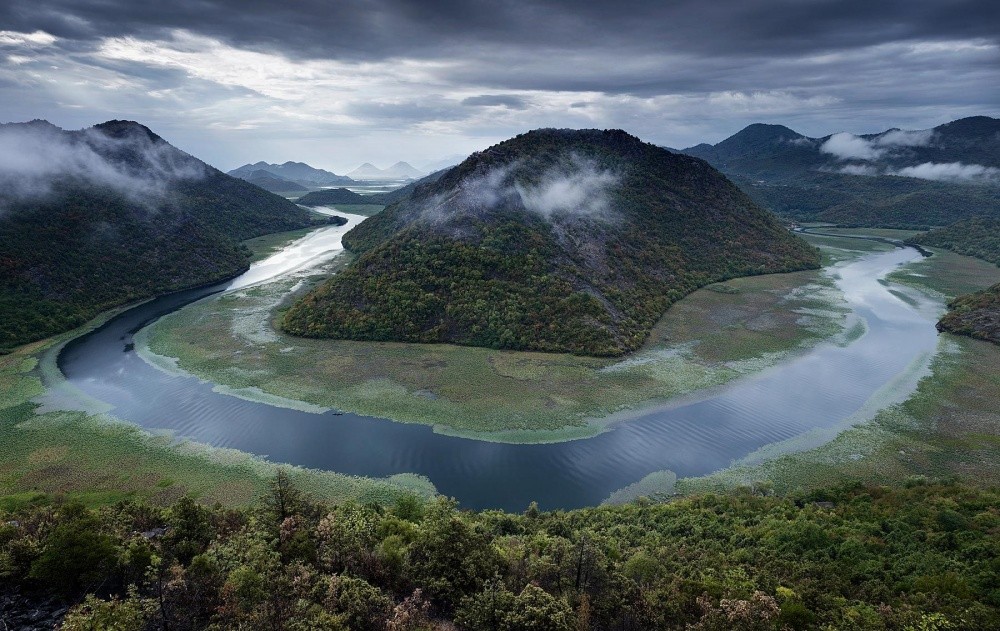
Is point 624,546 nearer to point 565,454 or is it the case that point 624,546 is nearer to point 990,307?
point 565,454

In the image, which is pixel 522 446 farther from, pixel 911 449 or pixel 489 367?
pixel 911 449

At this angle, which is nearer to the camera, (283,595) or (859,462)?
(283,595)

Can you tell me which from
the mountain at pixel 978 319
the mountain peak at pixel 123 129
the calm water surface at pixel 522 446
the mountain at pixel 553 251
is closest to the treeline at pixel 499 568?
the calm water surface at pixel 522 446

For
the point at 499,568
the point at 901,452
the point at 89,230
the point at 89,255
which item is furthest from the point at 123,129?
the point at 901,452

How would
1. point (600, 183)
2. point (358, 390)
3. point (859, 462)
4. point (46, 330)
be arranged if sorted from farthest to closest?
point (600, 183), point (46, 330), point (358, 390), point (859, 462)

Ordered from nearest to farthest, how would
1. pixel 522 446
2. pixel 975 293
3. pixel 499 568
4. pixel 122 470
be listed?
pixel 499 568
pixel 122 470
pixel 522 446
pixel 975 293

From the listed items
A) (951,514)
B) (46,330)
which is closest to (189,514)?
(951,514)
